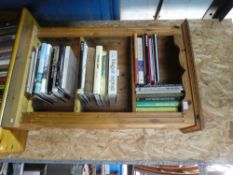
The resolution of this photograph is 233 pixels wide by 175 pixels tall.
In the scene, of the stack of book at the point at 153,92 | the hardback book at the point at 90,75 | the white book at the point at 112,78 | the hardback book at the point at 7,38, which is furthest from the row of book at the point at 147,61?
the hardback book at the point at 7,38

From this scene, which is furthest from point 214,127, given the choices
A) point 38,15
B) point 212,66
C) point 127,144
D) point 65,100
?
point 38,15

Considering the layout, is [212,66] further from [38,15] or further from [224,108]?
[38,15]

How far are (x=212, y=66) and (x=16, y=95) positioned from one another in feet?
3.65

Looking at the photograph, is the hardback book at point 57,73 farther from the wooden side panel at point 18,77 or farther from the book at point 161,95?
the book at point 161,95

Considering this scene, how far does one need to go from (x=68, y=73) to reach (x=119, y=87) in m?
0.31

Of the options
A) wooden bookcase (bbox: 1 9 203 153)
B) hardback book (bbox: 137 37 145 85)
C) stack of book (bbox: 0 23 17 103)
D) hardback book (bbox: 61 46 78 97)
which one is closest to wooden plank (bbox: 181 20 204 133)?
wooden bookcase (bbox: 1 9 203 153)

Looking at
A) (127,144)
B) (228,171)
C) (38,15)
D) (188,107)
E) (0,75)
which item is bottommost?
(228,171)

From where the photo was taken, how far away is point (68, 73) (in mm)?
1042

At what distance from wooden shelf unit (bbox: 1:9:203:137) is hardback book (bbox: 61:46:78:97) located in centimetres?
8

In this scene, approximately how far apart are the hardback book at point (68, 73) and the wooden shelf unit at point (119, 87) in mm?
78

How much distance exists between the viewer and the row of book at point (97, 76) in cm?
100

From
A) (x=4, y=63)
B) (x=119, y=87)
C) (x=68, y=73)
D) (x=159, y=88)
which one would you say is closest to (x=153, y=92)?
(x=159, y=88)

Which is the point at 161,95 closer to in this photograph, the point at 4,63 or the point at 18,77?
the point at 18,77

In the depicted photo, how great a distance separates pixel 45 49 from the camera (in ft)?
3.51
